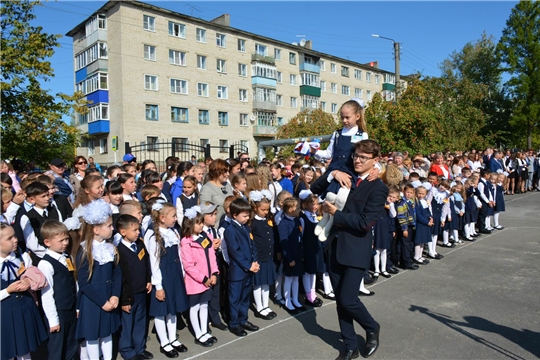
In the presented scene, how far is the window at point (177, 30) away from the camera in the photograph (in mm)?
37719

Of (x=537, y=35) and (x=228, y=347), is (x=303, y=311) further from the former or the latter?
(x=537, y=35)

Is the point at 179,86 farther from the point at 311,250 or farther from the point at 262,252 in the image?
the point at 262,252

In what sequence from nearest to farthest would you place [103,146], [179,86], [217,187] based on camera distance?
1. [217,187]
2. [103,146]
3. [179,86]

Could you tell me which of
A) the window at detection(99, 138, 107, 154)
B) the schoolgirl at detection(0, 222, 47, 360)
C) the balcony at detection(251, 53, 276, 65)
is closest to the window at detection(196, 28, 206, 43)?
the balcony at detection(251, 53, 276, 65)

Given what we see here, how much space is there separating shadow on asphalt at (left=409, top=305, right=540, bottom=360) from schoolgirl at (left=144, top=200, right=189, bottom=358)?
314cm

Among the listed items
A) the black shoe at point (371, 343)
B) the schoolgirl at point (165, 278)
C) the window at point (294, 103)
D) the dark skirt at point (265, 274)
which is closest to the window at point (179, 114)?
the window at point (294, 103)

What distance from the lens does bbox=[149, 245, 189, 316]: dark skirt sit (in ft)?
15.5

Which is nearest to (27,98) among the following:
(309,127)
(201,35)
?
(309,127)

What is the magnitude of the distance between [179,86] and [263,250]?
35173 millimetres

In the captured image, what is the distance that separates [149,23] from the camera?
3631cm

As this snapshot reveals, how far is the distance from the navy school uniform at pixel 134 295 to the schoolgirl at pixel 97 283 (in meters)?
0.12

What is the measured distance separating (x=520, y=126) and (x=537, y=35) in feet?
24.0

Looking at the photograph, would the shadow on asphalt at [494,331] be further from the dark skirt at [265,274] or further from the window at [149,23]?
the window at [149,23]

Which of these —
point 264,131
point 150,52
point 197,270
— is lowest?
point 197,270
